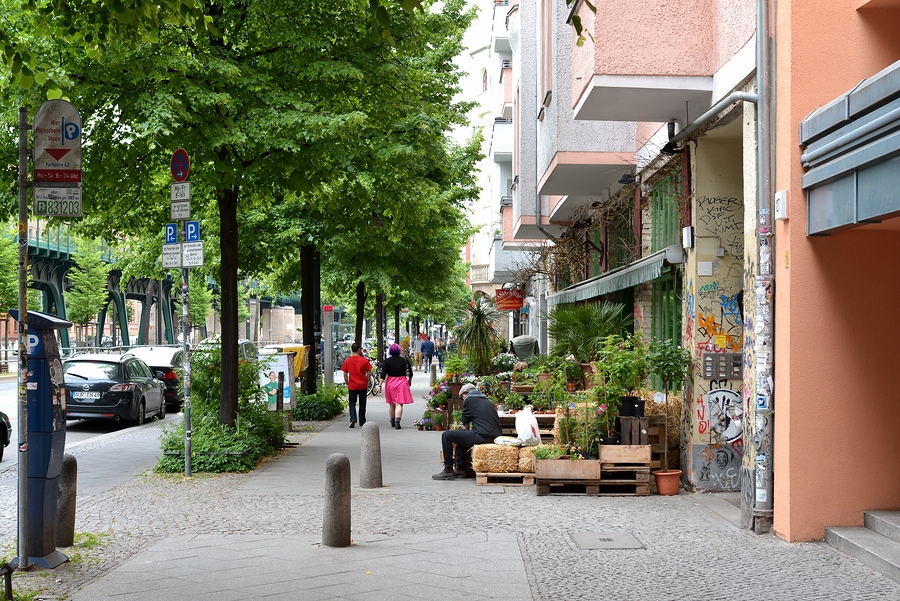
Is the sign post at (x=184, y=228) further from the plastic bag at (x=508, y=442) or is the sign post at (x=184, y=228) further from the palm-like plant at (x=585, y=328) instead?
the palm-like plant at (x=585, y=328)

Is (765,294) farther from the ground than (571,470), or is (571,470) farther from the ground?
(765,294)

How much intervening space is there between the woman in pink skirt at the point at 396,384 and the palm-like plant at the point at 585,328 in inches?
188

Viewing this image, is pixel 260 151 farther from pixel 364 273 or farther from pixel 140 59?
pixel 364 273

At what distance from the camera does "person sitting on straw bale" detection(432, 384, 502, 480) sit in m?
12.1

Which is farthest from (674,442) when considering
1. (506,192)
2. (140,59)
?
(506,192)

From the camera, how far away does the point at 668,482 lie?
1077cm

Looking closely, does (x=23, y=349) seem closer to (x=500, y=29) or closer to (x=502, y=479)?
(x=502, y=479)

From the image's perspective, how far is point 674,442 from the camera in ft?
38.7

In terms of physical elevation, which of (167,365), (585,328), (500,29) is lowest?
(167,365)

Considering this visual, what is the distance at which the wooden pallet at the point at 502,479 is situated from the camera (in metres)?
11.6

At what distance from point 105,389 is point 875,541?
638 inches

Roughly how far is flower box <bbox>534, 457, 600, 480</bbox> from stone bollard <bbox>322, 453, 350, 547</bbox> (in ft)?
11.1

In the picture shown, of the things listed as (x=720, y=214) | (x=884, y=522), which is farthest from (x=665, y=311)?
(x=884, y=522)

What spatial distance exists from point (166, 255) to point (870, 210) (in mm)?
8074
